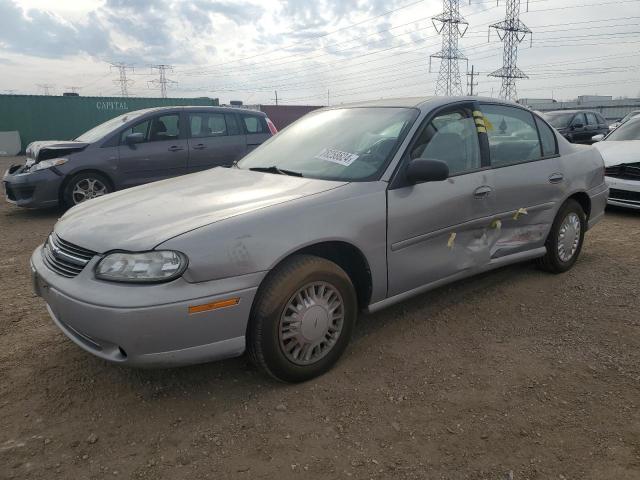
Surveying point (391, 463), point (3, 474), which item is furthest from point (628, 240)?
point (3, 474)

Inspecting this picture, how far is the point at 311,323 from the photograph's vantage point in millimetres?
2676

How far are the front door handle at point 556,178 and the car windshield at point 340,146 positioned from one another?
1503 mm

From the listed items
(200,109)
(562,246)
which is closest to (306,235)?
(562,246)

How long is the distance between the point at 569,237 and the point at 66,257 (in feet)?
13.0

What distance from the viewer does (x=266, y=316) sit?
2.48 meters

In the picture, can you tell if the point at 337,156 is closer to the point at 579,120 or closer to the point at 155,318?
the point at 155,318

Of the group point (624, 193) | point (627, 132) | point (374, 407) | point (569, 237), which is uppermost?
point (627, 132)

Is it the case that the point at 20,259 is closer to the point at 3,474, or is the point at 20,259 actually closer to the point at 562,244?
the point at 3,474

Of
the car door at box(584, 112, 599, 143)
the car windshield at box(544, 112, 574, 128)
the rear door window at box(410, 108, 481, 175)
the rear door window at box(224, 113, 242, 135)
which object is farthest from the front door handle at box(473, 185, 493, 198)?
the car door at box(584, 112, 599, 143)

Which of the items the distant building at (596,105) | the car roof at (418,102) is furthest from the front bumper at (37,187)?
the distant building at (596,105)

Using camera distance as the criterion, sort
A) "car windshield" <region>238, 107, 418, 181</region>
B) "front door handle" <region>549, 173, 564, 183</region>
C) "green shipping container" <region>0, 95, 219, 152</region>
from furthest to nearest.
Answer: "green shipping container" <region>0, 95, 219, 152</region>, "front door handle" <region>549, 173, 564, 183</region>, "car windshield" <region>238, 107, 418, 181</region>

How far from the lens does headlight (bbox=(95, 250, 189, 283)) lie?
229cm

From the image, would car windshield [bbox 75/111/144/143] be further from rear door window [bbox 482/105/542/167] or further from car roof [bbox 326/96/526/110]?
rear door window [bbox 482/105/542/167]

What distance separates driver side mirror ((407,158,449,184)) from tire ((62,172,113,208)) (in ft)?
18.0
